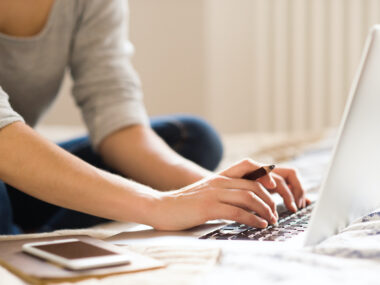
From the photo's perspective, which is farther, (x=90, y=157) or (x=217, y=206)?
(x=90, y=157)

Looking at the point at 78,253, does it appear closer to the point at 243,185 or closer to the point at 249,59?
the point at 243,185

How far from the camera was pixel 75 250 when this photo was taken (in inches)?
19.3

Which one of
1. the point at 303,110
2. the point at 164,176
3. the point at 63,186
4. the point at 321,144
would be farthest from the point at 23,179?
the point at 303,110

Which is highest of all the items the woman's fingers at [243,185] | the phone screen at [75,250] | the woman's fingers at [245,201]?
the woman's fingers at [243,185]

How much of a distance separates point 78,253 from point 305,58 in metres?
2.20

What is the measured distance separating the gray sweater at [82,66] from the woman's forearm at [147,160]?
0.07 ft

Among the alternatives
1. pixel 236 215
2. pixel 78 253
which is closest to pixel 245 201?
pixel 236 215

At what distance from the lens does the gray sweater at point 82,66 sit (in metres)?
0.96

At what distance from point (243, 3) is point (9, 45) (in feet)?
6.11

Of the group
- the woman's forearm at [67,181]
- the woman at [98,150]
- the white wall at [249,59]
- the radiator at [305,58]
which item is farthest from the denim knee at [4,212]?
the radiator at [305,58]

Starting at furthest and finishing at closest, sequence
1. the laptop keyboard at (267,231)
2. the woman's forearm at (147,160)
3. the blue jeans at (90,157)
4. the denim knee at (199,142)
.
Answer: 1. the denim knee at (199,142)
2. the blue jeans at (90,157)
3. the woman's forearm at (147,160)
4. the laptop keyboard at (267,231)

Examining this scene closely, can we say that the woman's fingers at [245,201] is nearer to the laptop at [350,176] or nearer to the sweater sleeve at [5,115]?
the laptop at [350,176]

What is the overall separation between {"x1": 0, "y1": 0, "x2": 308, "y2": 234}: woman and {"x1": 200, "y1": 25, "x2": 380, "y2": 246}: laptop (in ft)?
0.12

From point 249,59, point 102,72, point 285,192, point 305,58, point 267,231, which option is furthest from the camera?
point 249,59
